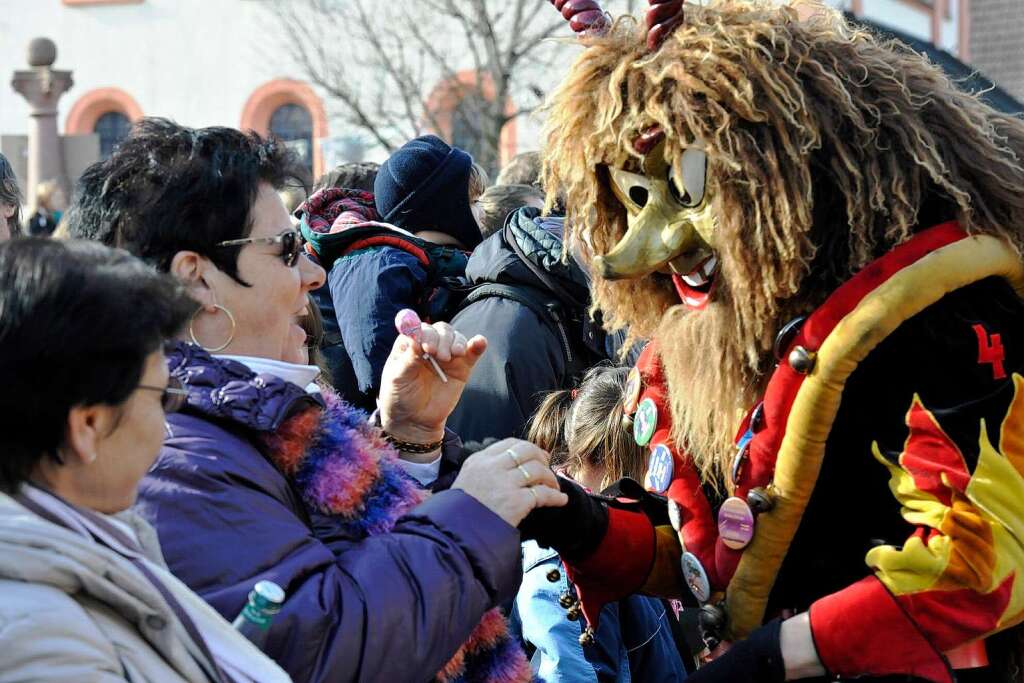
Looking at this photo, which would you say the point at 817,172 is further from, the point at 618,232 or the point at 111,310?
the point at 111,310

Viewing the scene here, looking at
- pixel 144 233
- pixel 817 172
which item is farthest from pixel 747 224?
pixel 144 233

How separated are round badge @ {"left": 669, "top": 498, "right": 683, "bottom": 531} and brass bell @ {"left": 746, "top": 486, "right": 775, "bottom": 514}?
0.25 m

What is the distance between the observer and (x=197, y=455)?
2.04 meters

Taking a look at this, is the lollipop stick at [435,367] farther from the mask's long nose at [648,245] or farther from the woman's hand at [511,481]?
the mask's long nose at [648,245]

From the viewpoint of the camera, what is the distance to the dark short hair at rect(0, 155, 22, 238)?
3113 millimetres

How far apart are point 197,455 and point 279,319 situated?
37cm

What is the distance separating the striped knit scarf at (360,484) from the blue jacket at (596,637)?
447mm

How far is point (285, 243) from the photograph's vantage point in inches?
91.6

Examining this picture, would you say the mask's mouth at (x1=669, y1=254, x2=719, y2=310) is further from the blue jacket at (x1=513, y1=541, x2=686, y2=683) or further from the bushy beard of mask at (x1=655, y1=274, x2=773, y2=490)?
the blue jacket at (x1=513, y1=541, x2=686, y2=683)

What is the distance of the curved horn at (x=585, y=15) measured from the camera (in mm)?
2416

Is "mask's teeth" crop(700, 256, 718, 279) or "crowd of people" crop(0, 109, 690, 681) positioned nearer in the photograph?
"crowd of people" crop(0, 109, 690, 681)

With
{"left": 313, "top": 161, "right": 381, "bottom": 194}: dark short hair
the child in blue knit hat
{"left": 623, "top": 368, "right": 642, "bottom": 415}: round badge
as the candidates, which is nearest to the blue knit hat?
the child in blue knit hat

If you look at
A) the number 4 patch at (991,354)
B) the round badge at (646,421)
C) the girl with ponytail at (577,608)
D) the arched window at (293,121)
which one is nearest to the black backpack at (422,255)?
the girl with ponytail at (577,608)

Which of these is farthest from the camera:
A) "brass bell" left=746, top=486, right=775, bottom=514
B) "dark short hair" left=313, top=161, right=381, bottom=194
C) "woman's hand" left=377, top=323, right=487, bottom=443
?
"dark short hair" left=313, top=161, right=381, bottom=194
